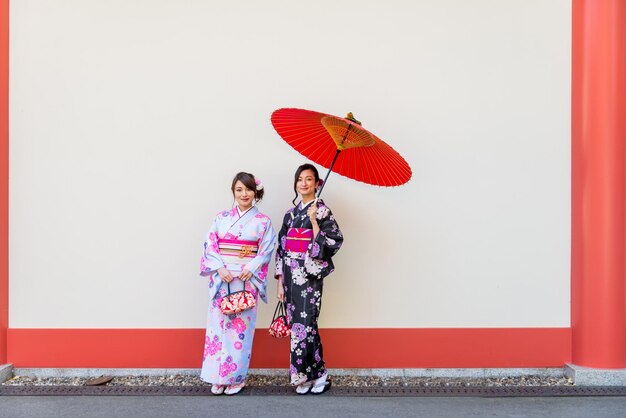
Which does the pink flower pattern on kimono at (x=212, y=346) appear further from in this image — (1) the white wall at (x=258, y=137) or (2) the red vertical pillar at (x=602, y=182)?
(2) the red vertical pillar at (x=602, y=182)

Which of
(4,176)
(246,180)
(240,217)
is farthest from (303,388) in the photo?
(4,176)

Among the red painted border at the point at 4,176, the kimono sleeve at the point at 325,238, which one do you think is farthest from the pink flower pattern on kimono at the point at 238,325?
the red painted border at the point at 4,176

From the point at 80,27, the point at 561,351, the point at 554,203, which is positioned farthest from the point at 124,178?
the point at 561,351

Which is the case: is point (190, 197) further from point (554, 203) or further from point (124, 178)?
point (554, 203)

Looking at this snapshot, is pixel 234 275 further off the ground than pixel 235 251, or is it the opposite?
pixel 235 251

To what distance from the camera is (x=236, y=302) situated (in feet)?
13.3

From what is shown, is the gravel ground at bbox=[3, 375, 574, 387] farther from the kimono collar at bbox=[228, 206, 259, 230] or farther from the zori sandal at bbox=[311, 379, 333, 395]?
the kimono collar at bbox=[228, 206, 259, 230]

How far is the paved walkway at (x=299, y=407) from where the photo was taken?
3750 millimetres

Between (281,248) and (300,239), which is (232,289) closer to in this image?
(281,248)

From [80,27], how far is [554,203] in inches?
164

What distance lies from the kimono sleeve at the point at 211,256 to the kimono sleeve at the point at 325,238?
709 mm

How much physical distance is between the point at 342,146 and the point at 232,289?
1357 mm

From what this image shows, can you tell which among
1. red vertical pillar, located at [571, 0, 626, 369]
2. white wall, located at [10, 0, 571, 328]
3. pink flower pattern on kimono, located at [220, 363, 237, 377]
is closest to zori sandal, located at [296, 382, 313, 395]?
pink flower pattern on kimono, located at [220, 363, 237, 377]

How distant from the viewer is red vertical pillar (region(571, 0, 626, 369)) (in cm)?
426
